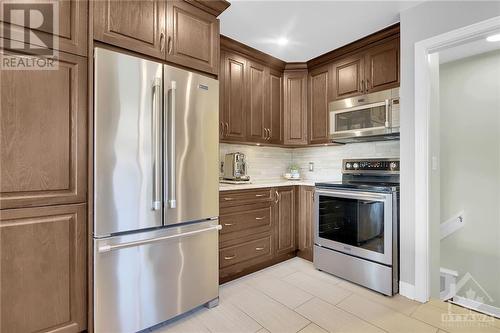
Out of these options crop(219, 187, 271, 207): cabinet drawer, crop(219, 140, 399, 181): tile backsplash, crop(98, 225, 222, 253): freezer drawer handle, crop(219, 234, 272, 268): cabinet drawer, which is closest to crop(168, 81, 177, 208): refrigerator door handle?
crop(98, 225, 222, 253): freezer drawer handle

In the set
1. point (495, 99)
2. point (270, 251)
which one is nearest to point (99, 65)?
point (270, 251)

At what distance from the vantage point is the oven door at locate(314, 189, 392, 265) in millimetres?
2244

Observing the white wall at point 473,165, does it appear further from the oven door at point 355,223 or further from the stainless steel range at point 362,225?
the oven door at point 355,223

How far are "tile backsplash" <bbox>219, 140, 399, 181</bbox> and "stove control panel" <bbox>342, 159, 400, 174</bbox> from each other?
0.30m

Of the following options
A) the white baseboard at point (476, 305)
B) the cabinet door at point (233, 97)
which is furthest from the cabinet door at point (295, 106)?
the white baseboard at point (476, 305)

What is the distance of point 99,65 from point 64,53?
18 cm

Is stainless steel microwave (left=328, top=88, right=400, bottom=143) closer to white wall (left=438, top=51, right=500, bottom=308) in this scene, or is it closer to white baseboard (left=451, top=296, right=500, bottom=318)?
white wall (left=438, top=51, right=500, bottom=308)

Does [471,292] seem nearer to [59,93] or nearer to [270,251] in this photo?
[270,251]

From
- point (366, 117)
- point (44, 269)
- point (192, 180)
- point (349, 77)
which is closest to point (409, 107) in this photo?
point (366, 117)

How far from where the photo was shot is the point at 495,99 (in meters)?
2.92

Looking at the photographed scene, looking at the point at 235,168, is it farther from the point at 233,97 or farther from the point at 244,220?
the point at 233,97

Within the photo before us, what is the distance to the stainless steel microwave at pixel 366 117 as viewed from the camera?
7.95ft

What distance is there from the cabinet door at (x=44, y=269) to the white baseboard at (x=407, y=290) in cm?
245

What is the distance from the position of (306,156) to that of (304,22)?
1810 mm
